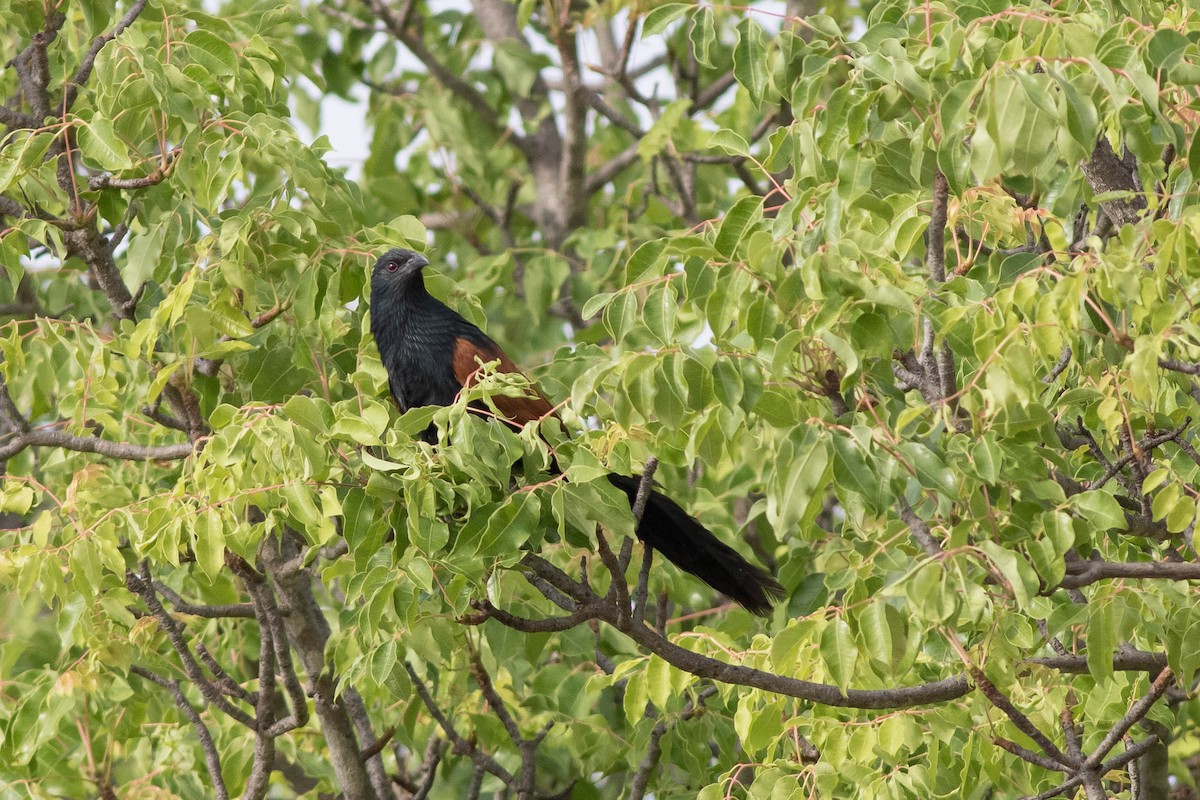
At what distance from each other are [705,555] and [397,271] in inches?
55.1

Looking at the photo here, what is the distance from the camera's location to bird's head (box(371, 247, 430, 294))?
4.00 meters

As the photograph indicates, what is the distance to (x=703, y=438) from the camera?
2.21 metres

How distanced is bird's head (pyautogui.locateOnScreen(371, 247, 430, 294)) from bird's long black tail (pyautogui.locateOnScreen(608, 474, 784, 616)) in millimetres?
1116

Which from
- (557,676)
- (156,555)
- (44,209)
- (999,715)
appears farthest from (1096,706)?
(44,209)

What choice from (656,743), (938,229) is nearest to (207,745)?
(656,743)

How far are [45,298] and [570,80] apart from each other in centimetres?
252

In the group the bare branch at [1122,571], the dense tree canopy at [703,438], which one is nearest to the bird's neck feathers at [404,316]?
the dense tree canopy at [703,438]

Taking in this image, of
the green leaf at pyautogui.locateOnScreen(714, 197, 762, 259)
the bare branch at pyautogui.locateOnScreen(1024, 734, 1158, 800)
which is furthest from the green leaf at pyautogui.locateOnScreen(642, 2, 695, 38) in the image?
the bare branch at pyautogui.locateOnScreen(1024, 734, 1158, 800)

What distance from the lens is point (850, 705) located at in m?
2.52

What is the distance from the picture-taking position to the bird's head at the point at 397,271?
157 inches

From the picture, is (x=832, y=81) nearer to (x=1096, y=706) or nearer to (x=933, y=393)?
(x=933, y=393)

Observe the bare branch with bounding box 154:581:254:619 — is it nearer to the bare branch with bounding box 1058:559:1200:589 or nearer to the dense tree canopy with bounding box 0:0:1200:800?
the dense tree canopy with bounding box 0:0:1200:800

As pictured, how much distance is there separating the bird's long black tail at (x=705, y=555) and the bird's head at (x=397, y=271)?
3.66 ft

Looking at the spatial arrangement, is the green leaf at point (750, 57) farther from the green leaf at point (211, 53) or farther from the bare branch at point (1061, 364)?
the green leaf at point (211, 53)
